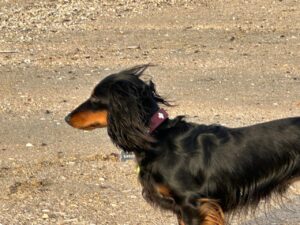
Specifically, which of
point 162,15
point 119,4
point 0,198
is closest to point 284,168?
point 0,198

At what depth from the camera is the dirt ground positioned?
22.3ft

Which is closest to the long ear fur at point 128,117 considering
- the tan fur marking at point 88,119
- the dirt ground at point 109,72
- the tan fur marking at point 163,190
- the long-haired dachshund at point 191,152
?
the long-haired dachshund at point 191,152

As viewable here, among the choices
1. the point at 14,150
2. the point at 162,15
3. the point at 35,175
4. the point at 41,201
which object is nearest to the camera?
the point at 41,201

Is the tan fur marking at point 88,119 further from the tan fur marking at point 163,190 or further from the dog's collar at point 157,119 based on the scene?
the tan fur marking at point 163,190

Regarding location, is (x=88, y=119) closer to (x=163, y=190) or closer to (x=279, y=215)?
(x=163, y=190)

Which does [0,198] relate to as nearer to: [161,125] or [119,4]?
[161,125]

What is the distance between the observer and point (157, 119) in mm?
5418

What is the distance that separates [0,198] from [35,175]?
64cm

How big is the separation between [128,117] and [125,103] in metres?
0.10

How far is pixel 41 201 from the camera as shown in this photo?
6.79 metres

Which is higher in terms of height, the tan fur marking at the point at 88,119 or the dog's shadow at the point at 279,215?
the tan fur marking at the point at 88,119

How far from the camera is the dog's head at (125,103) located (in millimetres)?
5336

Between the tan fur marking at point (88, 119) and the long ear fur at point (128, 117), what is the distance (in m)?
0.16

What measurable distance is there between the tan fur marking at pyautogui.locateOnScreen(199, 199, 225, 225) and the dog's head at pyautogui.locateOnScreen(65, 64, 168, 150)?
639 mm
